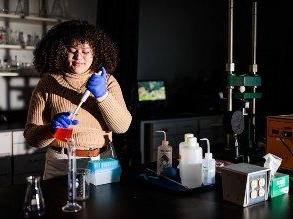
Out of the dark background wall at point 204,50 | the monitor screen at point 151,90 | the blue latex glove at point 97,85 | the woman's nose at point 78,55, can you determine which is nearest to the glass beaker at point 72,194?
the blue latex glove at point 97,85

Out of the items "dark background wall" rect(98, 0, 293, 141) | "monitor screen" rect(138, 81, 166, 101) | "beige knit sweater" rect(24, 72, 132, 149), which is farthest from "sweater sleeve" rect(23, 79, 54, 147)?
"dark background wall" rect(98, 0, 293, 141)

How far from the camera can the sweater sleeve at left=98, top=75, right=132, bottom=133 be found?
68.4 inches

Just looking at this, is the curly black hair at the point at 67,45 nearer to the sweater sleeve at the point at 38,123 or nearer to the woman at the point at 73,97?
the woman at the point at 73,97

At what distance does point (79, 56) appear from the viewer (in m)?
1.85

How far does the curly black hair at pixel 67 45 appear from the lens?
1894mm

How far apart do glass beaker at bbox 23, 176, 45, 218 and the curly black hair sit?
775 millimetres

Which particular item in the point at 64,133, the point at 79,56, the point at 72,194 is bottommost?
the point at 72,194

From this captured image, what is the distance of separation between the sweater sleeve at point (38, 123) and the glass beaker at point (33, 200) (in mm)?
445

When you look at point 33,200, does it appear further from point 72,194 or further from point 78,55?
point 78,55

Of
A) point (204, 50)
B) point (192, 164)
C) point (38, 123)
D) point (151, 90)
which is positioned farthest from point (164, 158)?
point (204, 50)

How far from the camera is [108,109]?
174 centimetres

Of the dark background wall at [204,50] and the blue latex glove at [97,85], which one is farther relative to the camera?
the dark background wall at [204,50]

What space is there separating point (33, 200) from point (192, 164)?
2.05 ft

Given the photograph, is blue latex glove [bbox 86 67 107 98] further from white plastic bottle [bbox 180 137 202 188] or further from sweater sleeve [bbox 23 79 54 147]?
white plastic bottle [bbox 180 137 202 188]
